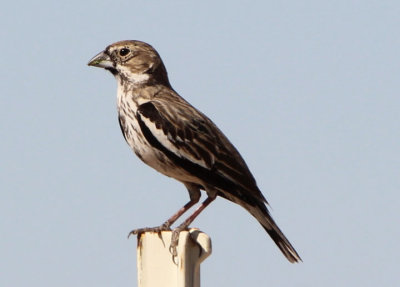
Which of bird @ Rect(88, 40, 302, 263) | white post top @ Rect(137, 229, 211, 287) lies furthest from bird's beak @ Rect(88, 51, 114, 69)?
white post top @ Rect(137, 229, 211, 287)

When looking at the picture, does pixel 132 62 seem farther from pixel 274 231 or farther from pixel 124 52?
pixel 274 231

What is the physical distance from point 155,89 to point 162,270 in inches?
164

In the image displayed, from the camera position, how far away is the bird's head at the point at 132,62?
31.6 feet

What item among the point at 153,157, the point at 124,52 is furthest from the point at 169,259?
the point at 124,52

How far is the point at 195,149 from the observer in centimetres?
881

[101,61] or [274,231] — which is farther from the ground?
[101,61]

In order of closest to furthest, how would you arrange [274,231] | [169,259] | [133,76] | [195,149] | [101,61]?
1. [169,259]
2. [274,231]
3. [195,149]
4. [133,76]
5. [101,61]

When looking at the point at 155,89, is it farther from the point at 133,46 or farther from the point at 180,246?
the point at 180,246

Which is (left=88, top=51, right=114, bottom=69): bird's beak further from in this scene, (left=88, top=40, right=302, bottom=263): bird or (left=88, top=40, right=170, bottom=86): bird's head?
(left=88, top=40, right=302, bottom=263): bird

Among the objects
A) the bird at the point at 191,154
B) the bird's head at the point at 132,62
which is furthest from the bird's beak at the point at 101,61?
the bird at the point at 191,154

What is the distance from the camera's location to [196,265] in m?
5.58

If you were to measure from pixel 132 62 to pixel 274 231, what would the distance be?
246 cm

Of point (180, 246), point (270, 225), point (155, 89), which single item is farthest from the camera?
point (155, 89)

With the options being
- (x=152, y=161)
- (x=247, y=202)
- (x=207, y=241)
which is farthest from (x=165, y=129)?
(x=207, y=241)
